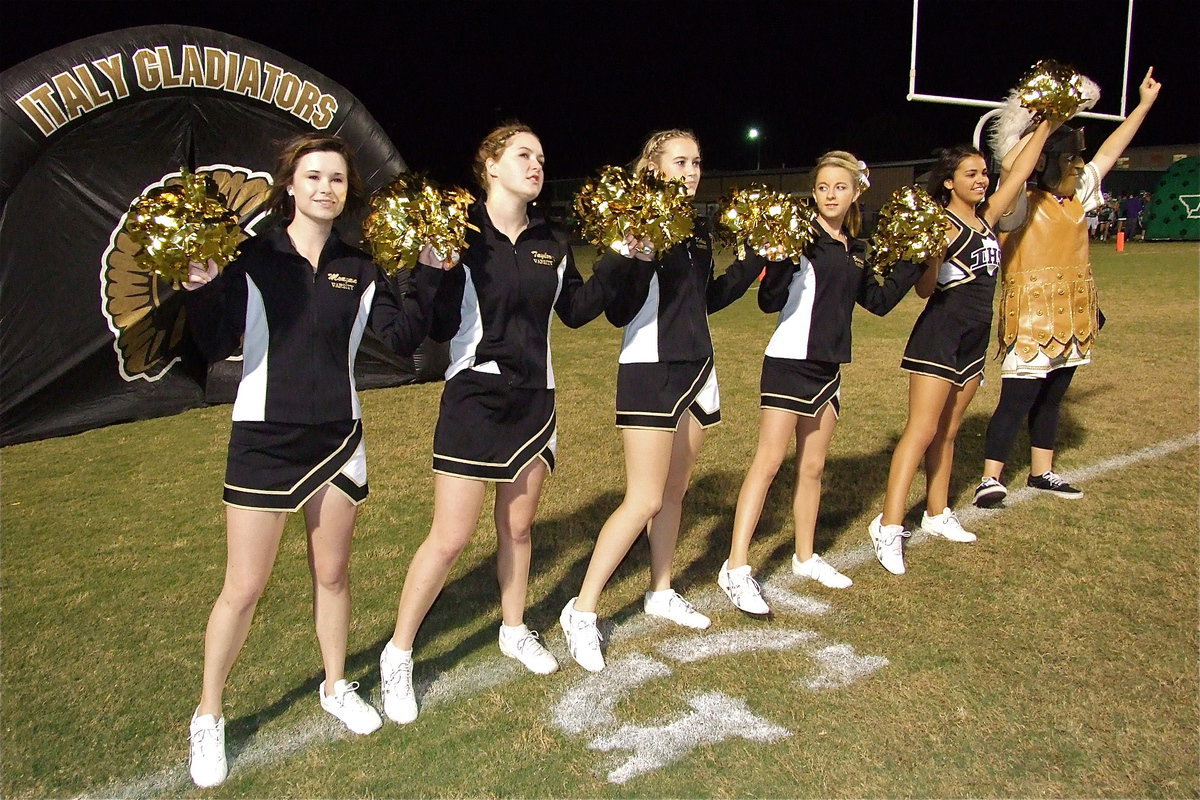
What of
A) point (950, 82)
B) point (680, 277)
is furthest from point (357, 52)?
point (680, 277)

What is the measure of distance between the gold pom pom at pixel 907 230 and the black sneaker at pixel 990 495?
1.63 m

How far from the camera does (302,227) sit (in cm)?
259

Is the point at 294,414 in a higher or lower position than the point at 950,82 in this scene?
lower

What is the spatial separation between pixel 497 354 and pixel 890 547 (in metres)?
2.12

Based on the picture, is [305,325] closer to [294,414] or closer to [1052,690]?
[294,414]

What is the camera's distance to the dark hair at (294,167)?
2.57m

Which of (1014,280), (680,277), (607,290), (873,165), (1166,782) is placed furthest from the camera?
(873,165)

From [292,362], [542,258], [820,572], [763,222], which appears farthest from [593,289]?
[820,572]

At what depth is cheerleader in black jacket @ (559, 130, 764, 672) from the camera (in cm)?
306

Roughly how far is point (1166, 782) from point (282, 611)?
3.02m

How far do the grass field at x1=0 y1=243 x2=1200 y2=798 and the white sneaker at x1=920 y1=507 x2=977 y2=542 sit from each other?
98mm

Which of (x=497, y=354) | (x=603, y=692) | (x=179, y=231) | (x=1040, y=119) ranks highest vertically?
(x=1040, y=119)

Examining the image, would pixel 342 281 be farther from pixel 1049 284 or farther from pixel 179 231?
pixel 1049 284

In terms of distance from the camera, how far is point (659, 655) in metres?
3.26
